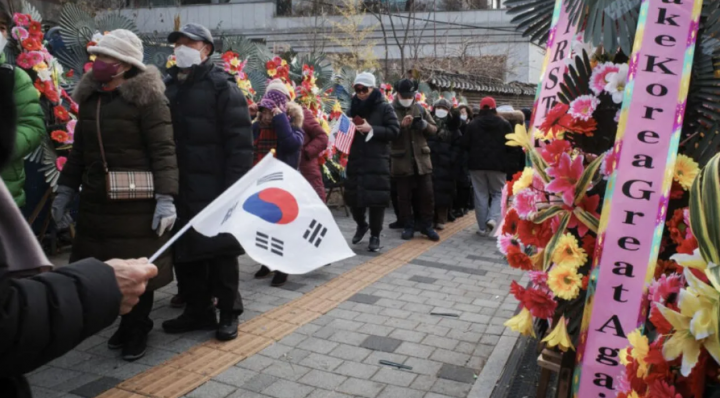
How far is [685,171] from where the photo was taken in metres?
2.35

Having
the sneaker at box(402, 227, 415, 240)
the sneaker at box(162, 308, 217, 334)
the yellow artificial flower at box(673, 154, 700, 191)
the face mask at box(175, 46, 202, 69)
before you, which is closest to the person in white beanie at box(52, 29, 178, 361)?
the face mask at box(175, 46, 202, 69)

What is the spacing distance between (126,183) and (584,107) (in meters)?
2.58

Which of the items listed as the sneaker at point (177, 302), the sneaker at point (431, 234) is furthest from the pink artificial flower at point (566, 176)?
the sneaker at point (431, 234)

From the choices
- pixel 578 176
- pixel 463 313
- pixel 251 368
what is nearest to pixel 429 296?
pixel 463 313

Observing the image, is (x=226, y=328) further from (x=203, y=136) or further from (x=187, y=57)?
(x=187, y=57)

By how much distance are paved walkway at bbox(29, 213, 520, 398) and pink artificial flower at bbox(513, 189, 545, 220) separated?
51.9 inches

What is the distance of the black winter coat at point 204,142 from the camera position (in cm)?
403

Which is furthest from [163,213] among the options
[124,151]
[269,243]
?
[269,243]

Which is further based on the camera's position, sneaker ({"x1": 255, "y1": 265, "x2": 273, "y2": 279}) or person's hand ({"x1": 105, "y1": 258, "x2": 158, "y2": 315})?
sneaker ({"x1": 255, "y1": 265, "x2": 273, "y2": 279})

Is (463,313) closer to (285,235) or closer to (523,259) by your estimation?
(523,259)

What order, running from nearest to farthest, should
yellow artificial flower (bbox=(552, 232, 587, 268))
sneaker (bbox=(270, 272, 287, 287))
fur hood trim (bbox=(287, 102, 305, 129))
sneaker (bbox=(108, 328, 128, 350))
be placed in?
yellow artificial flower (bbox=(552, 232, 587, 268)) < sneaker (bbox=(108, 328, 128, 350)) < sneaker (bbox=(270, 272, 287, 287)) < fur hood trim (bbox=(287, 102, 305, 129))

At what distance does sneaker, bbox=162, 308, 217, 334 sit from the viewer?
4301mm

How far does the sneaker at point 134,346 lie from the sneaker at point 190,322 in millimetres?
386

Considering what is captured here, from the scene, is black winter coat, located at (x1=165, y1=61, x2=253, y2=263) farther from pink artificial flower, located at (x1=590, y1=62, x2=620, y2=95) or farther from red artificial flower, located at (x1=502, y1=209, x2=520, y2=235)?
pink artificial flower, located at (x1=590, y1=62, x2=620, y2=95)
